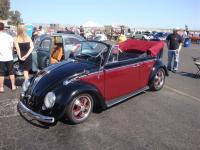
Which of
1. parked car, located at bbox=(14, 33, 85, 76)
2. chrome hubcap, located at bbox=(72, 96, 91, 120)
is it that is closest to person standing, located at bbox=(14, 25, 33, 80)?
parked car, located at bbox=(14, 33, 85, 76)

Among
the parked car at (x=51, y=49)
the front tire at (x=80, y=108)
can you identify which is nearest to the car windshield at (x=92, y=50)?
the front tire at (x=80, y=108)

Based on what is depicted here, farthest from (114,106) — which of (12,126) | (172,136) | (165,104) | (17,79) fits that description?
(17,79)

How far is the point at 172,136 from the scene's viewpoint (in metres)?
4.57

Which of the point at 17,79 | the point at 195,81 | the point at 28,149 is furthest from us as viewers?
the point at 195,81

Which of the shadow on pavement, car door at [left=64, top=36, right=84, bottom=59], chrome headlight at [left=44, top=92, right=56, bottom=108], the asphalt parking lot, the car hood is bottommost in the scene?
the asphalt parking lot

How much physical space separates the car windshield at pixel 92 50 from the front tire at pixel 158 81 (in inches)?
80.6

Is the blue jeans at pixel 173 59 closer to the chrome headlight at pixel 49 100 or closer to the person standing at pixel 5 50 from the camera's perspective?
the person standing at pixel 5 50

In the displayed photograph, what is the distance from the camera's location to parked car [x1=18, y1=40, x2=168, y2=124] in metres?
4.60

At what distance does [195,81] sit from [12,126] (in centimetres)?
665

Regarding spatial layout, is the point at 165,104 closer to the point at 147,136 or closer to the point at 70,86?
the point at 147,136

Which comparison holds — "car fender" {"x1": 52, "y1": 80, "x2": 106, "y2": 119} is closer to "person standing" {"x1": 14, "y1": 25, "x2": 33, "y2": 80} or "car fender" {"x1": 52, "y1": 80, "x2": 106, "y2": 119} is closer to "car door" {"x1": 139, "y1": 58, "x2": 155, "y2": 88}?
"car door" {"x1": 139, "y1": 58, "x2": 155, "y2": 88}

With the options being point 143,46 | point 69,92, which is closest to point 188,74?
point 143,46

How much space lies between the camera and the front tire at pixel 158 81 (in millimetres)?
7137

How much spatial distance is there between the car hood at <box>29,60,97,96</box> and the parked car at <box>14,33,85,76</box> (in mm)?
3109
